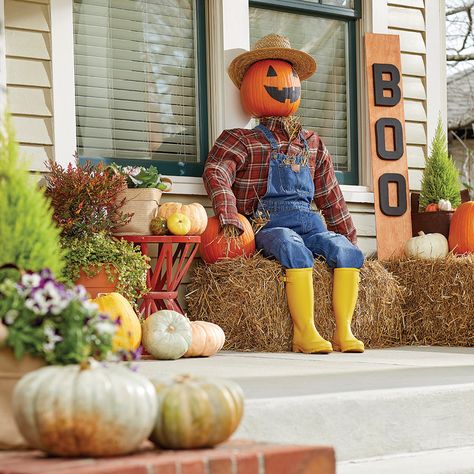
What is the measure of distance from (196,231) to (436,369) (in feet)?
4.97

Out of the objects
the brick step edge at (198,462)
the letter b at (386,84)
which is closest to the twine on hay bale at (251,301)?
the letter b at (386,84)

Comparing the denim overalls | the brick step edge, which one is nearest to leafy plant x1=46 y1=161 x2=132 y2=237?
the denim overalls

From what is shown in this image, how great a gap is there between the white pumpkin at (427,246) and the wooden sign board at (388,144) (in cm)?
14

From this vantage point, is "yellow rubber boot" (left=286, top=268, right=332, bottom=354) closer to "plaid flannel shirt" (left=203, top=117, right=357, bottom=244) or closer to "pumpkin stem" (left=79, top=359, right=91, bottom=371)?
"plaid flannel shirt" (left=203, top=117, right=357, bottom=244)

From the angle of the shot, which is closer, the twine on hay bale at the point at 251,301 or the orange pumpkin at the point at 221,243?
the twine on hay bale at the point at 251,301

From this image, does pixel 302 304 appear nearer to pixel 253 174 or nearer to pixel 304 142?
pixel 253 174

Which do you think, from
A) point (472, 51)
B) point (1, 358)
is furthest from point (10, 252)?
point (472, 51)

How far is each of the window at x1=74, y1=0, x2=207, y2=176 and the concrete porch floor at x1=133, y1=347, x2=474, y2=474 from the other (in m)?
1.90

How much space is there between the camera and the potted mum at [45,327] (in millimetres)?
2201

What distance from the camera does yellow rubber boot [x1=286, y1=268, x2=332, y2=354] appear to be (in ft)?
15.8

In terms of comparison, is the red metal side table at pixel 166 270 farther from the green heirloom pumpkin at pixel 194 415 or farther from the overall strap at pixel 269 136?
the green heirloom pumpkin at pixel 194 415

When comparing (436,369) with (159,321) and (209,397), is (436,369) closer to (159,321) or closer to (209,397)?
(159,321)

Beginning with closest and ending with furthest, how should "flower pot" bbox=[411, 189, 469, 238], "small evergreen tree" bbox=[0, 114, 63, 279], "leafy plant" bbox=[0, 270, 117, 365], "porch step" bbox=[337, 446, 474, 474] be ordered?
"leafy plant" bbox=[0, 270, 117, 365], "small evergreen tree" bbox=[0, 114, 63, 279], "porch step" bbox=[337, 446, 474, 474], "flower pot" bbox=[411, 189, 469, 238]

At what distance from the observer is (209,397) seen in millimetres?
2174
